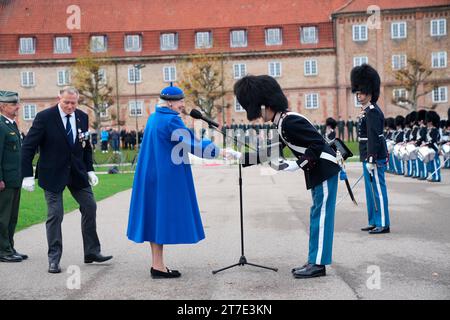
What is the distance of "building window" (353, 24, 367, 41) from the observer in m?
58.5

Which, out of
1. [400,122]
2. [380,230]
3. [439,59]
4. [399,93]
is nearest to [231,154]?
[380,230]

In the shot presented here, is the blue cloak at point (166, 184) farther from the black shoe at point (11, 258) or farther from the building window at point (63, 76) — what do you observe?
the building window at point (63, 76)

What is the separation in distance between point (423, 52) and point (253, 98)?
5510 centimetres

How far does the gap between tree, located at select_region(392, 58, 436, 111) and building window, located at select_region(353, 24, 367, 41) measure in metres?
4.43

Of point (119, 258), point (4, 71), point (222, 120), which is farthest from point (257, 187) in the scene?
point (4, 71)

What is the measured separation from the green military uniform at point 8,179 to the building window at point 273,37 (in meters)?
53.1

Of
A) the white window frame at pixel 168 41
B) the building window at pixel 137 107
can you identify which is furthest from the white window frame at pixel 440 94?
the building window at pixel 137 107

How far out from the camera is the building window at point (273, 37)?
60.2 m

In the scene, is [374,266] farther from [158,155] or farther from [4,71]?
[4,71]

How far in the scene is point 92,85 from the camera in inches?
2181

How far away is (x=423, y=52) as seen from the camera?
191ft

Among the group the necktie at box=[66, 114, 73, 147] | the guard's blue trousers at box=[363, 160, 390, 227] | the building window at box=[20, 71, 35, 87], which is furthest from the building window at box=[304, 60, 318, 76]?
the necktie at box=[66, 114, 73, 147]

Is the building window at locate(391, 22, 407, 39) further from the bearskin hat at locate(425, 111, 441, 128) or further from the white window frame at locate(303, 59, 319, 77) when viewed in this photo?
the bearskin hat at locate(425, 111, 441, 128)
